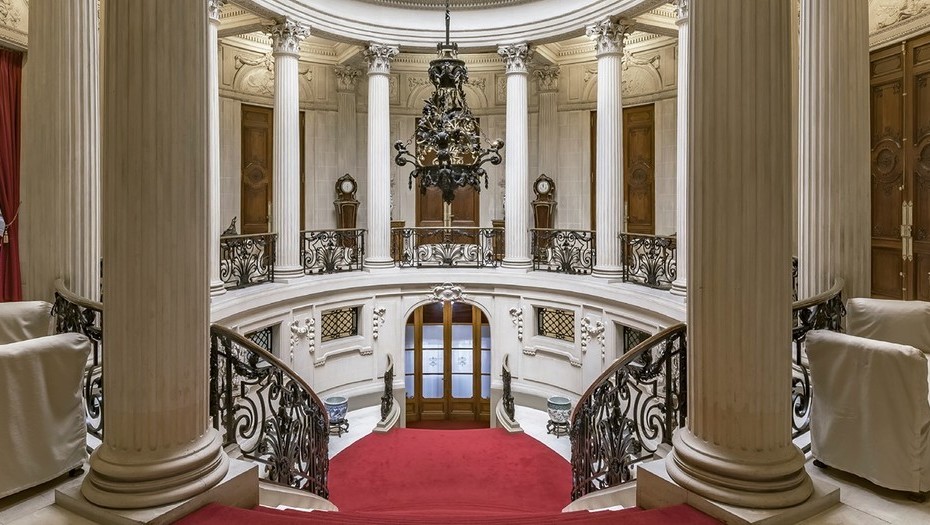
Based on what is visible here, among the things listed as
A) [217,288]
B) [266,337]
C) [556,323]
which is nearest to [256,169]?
[266,337]

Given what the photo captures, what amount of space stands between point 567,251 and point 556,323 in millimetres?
1497

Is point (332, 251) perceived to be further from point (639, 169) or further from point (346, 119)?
point (639, 169)

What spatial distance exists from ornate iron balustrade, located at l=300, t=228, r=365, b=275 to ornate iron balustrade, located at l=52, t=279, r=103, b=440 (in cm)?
756

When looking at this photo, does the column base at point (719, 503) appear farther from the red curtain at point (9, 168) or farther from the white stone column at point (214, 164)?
the red curtain at point (9, 168)

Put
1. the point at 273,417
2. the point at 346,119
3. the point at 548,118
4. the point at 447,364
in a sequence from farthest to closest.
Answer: the point at 548,118
the point at 346,119
the point at 447,364
the point at 273,417

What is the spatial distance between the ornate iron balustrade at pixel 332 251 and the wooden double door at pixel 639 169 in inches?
243

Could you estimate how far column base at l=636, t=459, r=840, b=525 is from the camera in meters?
2.84

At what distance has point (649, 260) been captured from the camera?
35.6 ft

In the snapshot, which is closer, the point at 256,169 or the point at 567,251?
the point at 567,251

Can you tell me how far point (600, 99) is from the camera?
37.1 ft

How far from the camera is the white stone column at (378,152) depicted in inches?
492

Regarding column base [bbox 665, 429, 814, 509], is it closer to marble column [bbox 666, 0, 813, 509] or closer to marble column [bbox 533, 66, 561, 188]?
marble column [bbox 666, 0, 813, 509]

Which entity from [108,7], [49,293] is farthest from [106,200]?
[49,293]

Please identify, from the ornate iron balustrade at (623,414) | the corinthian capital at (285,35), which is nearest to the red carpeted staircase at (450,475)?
the ornate iron balustrade at (623,414)
